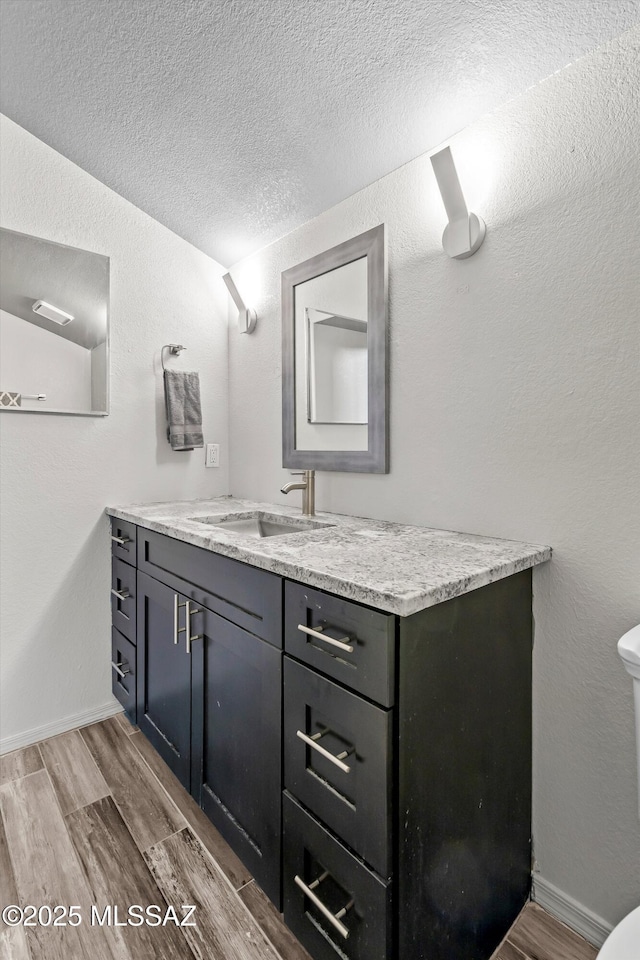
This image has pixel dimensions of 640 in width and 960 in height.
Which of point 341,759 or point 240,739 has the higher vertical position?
point 341,759

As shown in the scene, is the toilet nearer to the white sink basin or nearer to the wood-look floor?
the wood-look floor

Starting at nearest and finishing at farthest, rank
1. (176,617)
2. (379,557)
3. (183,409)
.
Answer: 1. (379,557)
2. (176,617)
3. (183,409)

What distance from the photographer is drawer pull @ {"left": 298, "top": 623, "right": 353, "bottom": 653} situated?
0.91 metres

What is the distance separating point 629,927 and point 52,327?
2.36m

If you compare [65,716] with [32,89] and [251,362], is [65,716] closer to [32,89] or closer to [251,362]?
[251,362]

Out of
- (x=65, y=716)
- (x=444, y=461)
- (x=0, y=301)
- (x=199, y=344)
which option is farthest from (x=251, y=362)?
(x=65, y=716)

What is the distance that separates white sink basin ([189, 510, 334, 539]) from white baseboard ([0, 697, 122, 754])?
100 centimetres

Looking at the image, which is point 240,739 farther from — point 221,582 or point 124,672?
point 124,672

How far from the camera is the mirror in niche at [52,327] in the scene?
182 cm

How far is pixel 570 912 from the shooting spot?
1198mm

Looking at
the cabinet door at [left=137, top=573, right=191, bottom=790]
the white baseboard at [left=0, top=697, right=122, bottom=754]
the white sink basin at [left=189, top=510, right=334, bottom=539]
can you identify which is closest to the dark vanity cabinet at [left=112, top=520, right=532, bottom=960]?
the cabinet door at [left=137, top=573, right=191, bottom=790]

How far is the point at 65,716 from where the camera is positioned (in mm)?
2010

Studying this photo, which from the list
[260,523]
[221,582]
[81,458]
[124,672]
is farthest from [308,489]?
[124,672]

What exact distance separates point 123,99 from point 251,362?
41.2 inches
